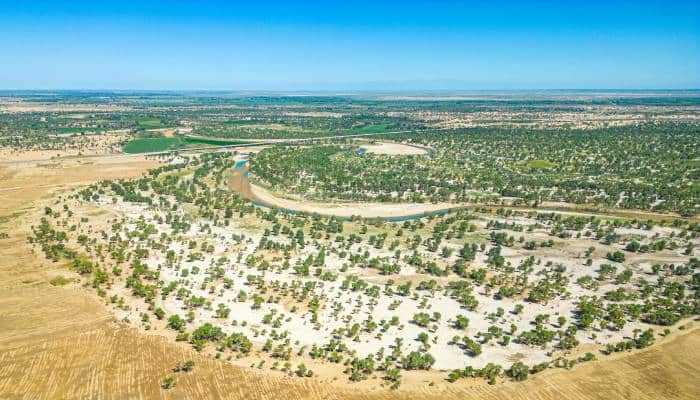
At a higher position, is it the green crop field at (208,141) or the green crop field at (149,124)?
the green crop field at (149,124)

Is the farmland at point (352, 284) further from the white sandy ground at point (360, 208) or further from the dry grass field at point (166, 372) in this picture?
the white sandy ground at point (360, 208)

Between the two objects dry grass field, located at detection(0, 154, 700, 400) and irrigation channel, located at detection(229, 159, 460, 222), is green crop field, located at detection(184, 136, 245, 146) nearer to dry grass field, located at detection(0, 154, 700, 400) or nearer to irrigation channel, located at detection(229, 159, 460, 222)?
irrigation channel, located at detection(229, 159, 460, 222)

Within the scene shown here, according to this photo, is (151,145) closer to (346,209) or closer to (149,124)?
(149,124)

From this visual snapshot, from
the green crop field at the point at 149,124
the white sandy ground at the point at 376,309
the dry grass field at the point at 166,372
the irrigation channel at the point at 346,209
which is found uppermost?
the green crop field at the point at 149,124

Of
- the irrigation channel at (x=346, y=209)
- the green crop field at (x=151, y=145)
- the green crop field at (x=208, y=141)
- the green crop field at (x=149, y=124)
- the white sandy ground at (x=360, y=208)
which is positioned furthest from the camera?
the green crop field at (x=149, y=124)

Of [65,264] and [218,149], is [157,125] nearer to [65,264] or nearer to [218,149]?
[218,149]

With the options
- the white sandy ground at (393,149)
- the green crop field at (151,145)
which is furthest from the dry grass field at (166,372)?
the green crop field at (151,145)

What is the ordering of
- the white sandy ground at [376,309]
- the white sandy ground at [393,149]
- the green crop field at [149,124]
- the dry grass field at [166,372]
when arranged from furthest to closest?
the green crop field at [149,124] → the white sandy ground at [393,149] → the white sandy ground at [376,309] → the dry grass field at [166,372]

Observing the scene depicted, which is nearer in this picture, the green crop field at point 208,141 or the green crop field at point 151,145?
the green crop field at point 151,145
